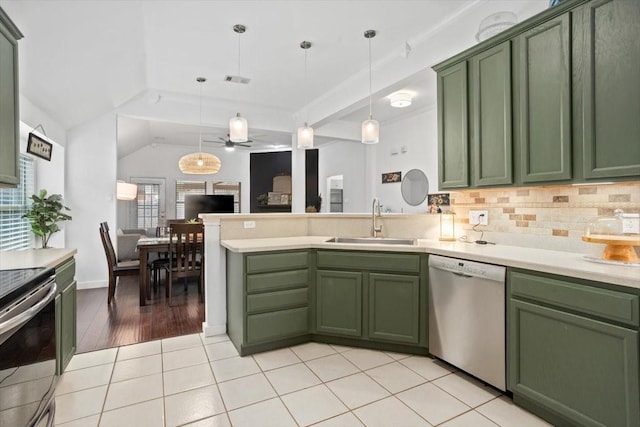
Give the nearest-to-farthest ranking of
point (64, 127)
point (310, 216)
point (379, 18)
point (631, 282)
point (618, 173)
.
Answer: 1. point (631, 282)
2. point (618, 173)
3. point (379, 18)
4. point (310, 216)
5. point (64, 127)

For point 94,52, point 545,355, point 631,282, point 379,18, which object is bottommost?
point 545,355

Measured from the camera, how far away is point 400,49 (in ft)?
11.8

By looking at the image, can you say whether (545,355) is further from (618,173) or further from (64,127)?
(64,127)

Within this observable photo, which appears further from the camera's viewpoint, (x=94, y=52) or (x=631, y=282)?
(x=94, y=52)

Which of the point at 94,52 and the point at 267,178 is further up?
the point at 94,52


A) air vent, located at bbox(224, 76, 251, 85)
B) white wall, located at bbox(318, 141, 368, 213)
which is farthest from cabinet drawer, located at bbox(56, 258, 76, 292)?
white wall, located at bbox(318, 141, 368, 213)

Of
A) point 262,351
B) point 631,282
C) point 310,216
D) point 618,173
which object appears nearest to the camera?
point 631,282

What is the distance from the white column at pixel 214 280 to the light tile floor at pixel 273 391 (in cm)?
32

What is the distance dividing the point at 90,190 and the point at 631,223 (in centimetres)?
602

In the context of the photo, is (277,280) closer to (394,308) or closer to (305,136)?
(394,308)

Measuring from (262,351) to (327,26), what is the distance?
3.03 m

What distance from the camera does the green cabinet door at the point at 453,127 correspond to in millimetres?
2641

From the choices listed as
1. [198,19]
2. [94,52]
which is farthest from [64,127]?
[198,19]

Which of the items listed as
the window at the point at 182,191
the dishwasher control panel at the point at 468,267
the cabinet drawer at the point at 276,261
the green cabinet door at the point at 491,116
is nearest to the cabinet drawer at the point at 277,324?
the cabinet drawer at the point at 276,261
